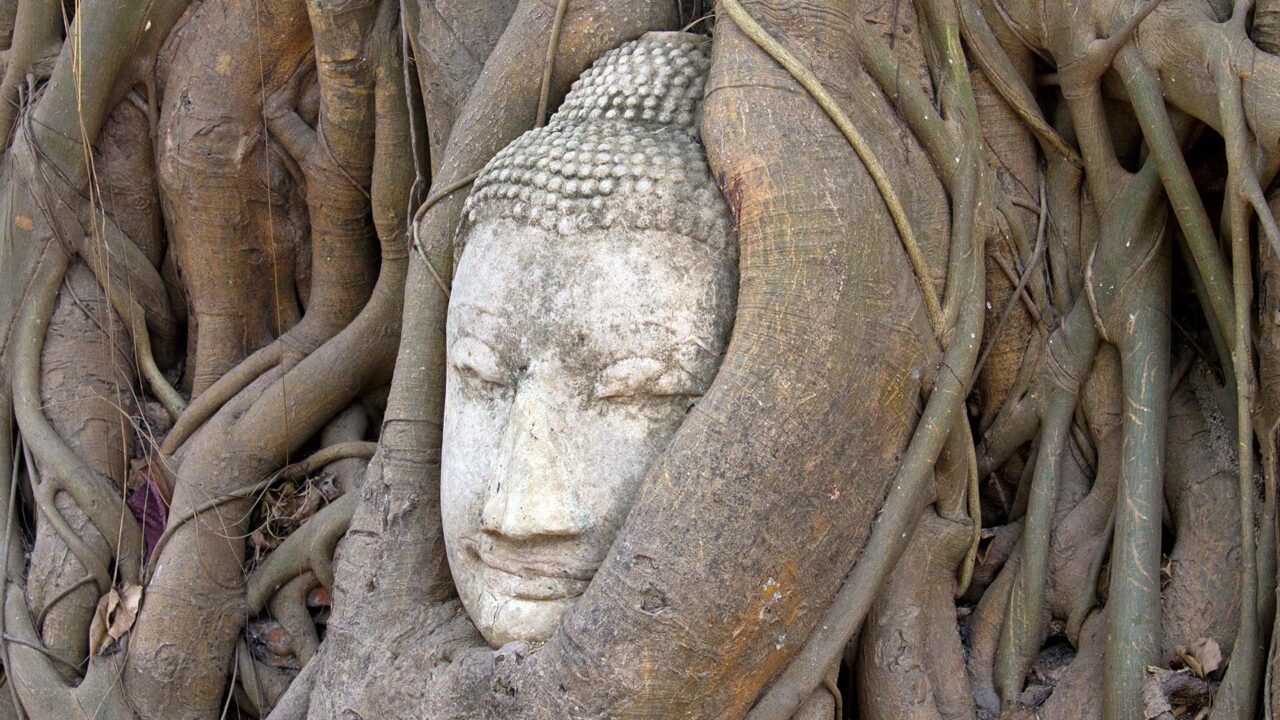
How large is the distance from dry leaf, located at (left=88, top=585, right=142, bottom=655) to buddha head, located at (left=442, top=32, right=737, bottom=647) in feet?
4.11

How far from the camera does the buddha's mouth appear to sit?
2.07 m

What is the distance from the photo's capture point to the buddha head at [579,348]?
204cm

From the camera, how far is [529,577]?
82.6 inches

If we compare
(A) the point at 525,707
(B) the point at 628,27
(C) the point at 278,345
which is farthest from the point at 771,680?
(C) the point at 278,345

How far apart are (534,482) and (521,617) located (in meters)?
0.23

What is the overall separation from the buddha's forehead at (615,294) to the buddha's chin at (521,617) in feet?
1.34

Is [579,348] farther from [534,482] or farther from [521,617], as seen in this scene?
[521,617]

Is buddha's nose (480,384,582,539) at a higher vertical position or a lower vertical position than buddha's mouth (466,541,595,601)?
higher

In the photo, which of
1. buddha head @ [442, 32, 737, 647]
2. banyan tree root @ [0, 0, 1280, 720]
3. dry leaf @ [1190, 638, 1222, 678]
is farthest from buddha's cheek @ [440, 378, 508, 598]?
dry leaf @ [1190, 638, 1222, 678]

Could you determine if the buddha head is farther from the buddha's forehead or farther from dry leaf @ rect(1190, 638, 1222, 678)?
dry leaf @ rect(1190, 638, 1222, 678)

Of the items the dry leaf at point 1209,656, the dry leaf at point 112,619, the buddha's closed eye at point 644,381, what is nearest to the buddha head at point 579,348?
the buddha's closed eye at point 644,381

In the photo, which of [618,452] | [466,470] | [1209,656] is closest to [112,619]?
[466,470]

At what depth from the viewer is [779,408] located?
6.36ft

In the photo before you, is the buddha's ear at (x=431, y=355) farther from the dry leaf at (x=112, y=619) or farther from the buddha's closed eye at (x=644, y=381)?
the dry leaf at (x=112, y=619)
